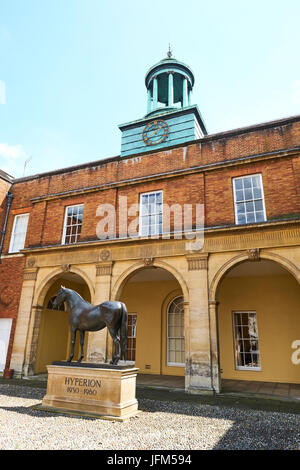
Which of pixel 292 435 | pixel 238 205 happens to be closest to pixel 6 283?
pixel 238 205

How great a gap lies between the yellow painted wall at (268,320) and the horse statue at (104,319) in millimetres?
6852

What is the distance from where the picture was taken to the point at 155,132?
13.8m

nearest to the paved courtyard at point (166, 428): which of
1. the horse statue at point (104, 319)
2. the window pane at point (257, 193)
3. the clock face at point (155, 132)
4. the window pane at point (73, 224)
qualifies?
the horse statue at point (104, 319)

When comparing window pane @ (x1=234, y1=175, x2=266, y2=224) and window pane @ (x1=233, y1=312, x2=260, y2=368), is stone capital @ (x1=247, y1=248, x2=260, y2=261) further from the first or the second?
window pane @ (x1=233, y1=312, x2=260, y2=368)

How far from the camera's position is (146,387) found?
1003 centimetres

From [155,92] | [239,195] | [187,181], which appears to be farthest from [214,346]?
[155,92]

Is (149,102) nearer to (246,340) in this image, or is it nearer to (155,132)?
(155,132)

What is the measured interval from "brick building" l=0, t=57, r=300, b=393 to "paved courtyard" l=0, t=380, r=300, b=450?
2.04 metres

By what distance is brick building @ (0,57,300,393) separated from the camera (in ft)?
32.0

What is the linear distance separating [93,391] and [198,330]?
13.3 ft

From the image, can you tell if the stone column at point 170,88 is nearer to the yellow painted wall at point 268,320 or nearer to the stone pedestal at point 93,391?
the yellow painted wall at point 268,320

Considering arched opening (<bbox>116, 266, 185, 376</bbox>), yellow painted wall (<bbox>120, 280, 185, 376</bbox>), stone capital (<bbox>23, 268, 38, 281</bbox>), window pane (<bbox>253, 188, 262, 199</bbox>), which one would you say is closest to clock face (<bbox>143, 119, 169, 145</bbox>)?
window pane (<bbox>253, 188, 262, 199</bbox>)

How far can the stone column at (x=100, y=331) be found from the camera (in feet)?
34.6

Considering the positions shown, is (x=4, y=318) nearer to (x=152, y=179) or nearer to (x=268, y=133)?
(x=152, y=179)
